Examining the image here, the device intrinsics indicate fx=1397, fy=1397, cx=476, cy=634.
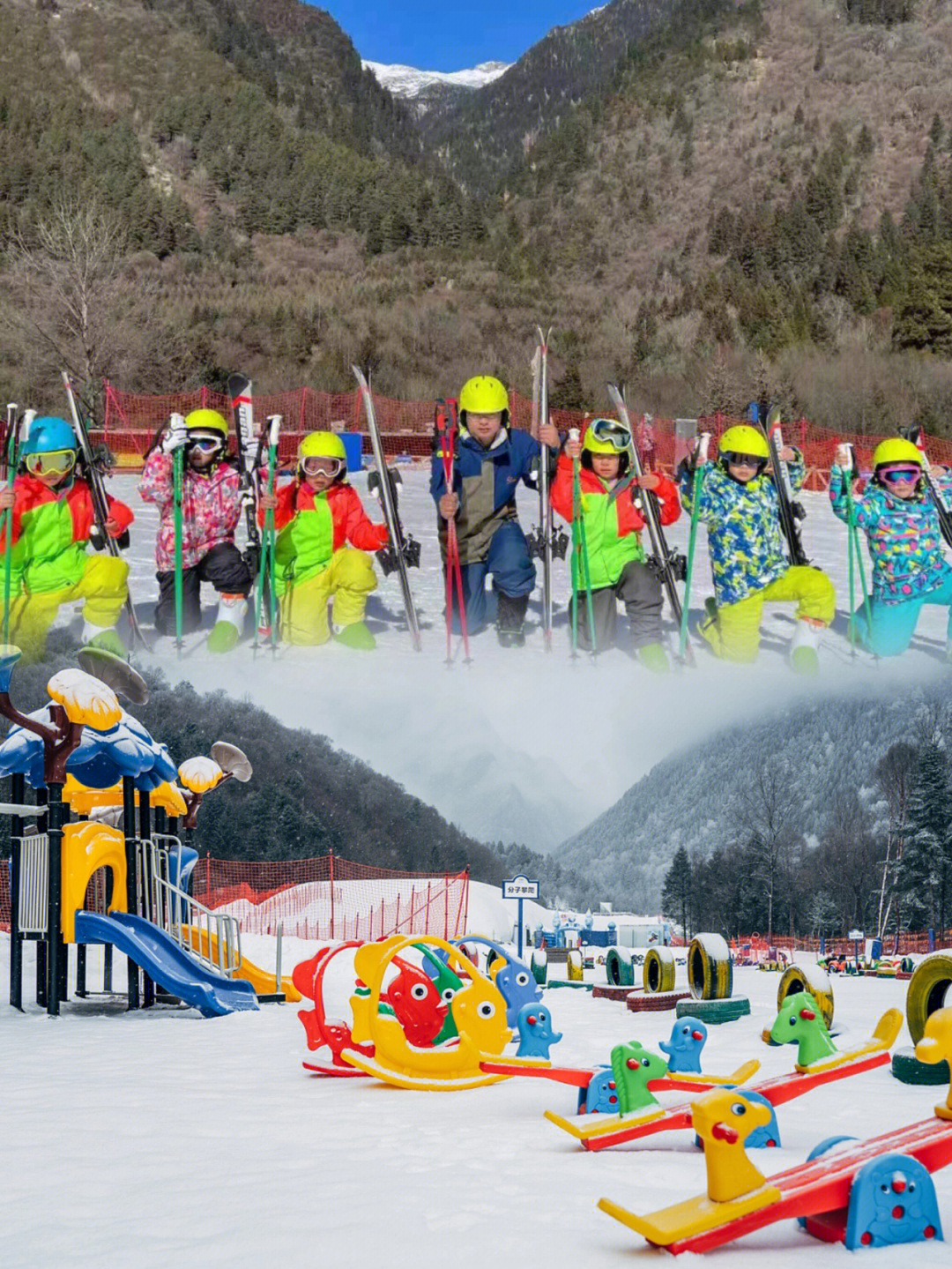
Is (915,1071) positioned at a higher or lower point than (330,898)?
higher

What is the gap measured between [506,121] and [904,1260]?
7192 centimetres

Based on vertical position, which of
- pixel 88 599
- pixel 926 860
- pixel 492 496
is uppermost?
pixel 492 496

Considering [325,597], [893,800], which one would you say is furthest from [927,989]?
[893,800]

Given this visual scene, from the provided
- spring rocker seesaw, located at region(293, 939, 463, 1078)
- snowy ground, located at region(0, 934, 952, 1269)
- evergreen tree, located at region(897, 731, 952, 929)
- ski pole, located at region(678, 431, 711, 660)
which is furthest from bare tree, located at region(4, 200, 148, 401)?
evergreen tree, located at region(897, 731, 952, 929)

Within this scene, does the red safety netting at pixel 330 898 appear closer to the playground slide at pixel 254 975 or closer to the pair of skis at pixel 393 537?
the playground slide at pixel 254 975

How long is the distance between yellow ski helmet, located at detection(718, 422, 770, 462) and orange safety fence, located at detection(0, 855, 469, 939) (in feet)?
41.9

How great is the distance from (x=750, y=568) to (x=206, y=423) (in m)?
3.14

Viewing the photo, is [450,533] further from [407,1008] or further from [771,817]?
[771,817]

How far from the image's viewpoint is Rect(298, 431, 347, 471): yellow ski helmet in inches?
305

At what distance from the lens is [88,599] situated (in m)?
7.73

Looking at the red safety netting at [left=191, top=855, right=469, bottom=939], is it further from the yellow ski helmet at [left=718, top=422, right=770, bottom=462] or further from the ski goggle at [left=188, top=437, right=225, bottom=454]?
the yellow ski helmet at [left=718, top=422, right=770, bottom=462]

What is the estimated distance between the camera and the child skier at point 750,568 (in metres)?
7.75

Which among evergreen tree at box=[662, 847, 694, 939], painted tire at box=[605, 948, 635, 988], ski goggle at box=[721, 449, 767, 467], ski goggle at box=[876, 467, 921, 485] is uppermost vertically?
ski goggle at box=[721, 449, 767, 467]

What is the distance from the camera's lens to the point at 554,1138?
429 centimetres
